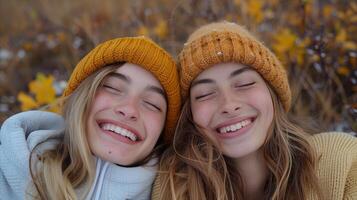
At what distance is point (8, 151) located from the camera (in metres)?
2.14

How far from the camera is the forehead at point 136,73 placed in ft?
6.89

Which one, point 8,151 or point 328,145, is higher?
point 8,151

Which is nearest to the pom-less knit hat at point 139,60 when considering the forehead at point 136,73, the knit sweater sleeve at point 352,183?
the forehead at point 136,73

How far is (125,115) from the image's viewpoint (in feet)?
6.77

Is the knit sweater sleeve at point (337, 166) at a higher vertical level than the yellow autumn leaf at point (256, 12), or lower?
lower

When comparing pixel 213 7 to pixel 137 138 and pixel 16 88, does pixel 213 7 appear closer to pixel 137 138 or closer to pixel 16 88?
pixel 137 138

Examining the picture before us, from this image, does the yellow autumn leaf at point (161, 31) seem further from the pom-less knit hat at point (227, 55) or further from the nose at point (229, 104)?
the nose at point (229, 104)

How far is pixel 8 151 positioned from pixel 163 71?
82 cm

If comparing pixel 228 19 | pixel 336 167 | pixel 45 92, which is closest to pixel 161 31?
pixel 228 19

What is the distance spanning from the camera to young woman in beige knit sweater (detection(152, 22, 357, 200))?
208 cm

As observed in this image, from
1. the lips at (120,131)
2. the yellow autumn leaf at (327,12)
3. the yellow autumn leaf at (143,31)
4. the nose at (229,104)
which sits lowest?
the lips at (120,131)

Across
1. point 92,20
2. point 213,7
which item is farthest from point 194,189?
point 92,20

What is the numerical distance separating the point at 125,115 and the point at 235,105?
500mm

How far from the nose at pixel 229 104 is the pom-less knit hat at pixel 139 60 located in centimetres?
25
